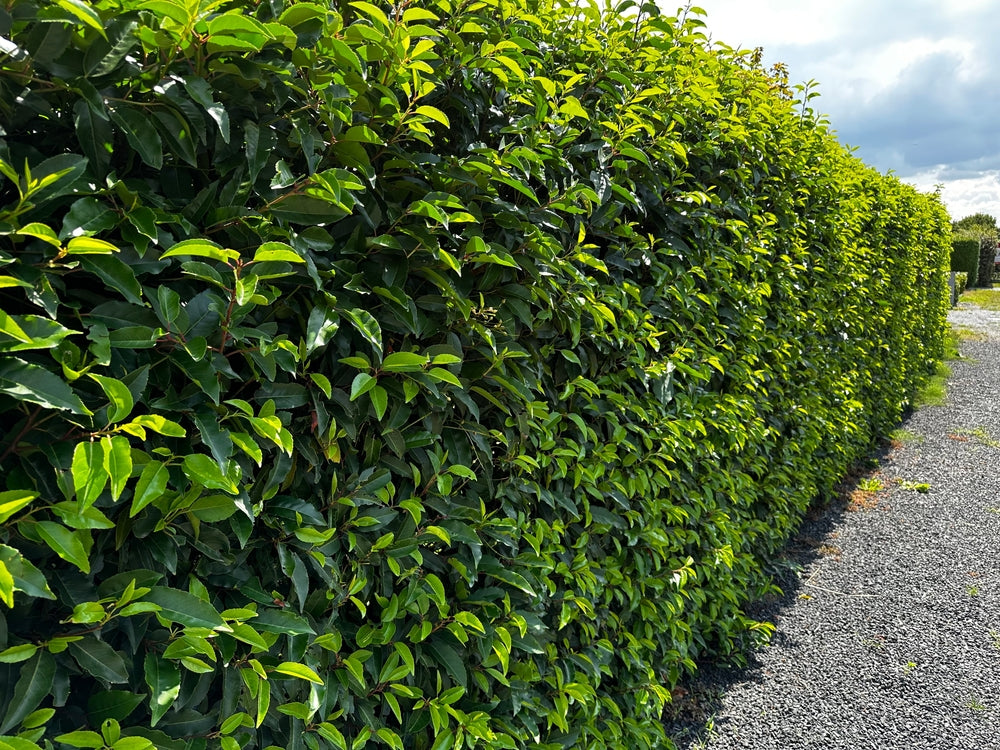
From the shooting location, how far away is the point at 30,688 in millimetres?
999

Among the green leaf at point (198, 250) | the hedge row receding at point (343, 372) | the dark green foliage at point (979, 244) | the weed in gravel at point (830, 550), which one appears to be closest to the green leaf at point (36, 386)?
the hedge row receding at point (343, 372)

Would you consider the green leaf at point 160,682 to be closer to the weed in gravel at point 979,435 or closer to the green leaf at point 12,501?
the green leaf at point 12,501

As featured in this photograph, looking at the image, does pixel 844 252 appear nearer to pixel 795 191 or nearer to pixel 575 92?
pixel 795 191

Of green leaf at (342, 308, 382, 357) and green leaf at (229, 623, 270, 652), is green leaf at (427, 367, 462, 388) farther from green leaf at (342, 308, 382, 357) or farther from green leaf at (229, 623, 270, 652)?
green leaf at (229, 623, 270, 652)

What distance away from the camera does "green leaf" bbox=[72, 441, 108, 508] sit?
95cm

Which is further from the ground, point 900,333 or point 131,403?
point 131,403

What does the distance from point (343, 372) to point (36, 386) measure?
2.07 ft

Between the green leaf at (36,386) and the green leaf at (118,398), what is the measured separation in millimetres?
45

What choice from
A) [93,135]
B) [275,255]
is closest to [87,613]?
[275,255]

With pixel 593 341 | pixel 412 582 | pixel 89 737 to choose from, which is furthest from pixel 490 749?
pixel 593 341

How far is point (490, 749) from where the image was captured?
74.3 inches

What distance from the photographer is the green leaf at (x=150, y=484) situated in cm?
104

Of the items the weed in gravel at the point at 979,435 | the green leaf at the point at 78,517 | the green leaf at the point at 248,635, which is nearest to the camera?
the green leaf at the point at 78,517

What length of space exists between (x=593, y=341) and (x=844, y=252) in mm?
4007
